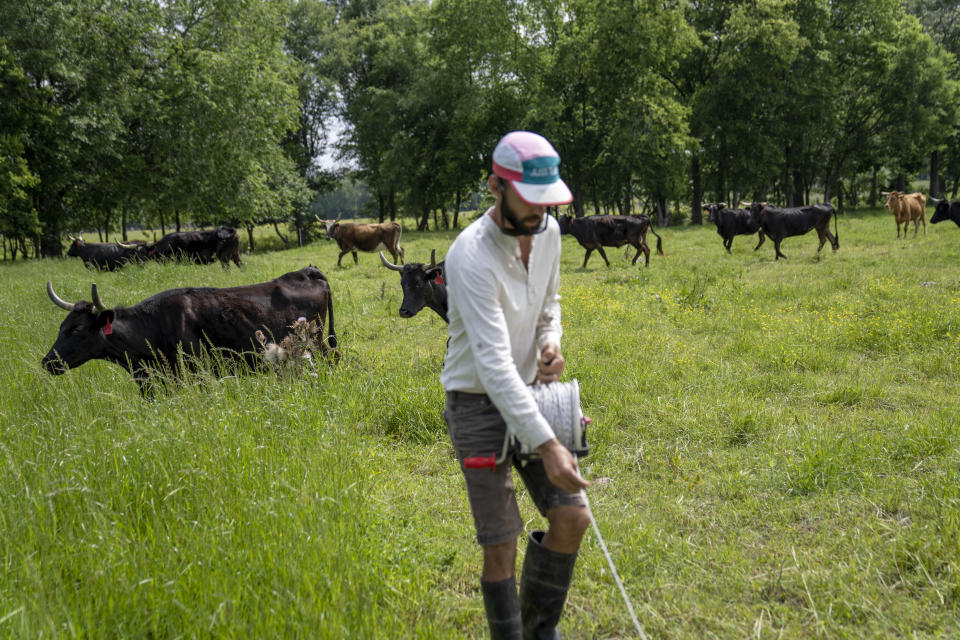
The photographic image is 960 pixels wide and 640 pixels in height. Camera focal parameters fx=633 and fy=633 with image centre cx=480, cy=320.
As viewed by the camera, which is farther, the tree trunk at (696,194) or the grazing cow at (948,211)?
the tree trunk at (696,194)

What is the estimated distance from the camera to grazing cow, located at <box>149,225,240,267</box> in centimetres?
1798

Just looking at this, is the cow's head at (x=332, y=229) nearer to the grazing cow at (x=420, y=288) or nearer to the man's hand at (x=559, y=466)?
the grazing cow at (x=420, y=288)

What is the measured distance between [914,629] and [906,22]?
40.1 m

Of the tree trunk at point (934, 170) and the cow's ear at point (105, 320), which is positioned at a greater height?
the tree trunk at point (934, 170)

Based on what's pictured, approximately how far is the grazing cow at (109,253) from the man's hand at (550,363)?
742 inches

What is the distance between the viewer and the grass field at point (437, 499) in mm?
2658

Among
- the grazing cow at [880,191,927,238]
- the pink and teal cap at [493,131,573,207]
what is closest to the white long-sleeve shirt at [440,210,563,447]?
the pink and teal cap at [493,131,573,207]

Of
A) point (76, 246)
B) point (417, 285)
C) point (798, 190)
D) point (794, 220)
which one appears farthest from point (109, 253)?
point (798, 190)

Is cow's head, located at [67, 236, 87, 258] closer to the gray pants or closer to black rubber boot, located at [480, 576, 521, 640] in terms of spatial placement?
the gray pants

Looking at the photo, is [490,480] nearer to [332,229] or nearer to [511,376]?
[511,376]

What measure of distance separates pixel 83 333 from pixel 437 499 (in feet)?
→ 11.8

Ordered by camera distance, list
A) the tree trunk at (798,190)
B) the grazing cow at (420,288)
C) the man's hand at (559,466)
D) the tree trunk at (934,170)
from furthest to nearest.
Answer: the tree trunk at (934,170) < the tree trunk at (798,190) < the grazing cow at (420,288) < the man's hand at (559,466)

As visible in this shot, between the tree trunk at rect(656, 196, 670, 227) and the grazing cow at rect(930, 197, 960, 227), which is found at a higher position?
the tree trunk at rect(656, 196, 670, 227)

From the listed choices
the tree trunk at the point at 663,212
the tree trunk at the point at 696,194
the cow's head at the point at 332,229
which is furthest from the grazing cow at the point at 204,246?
the tree trunk at the point at 663,212
